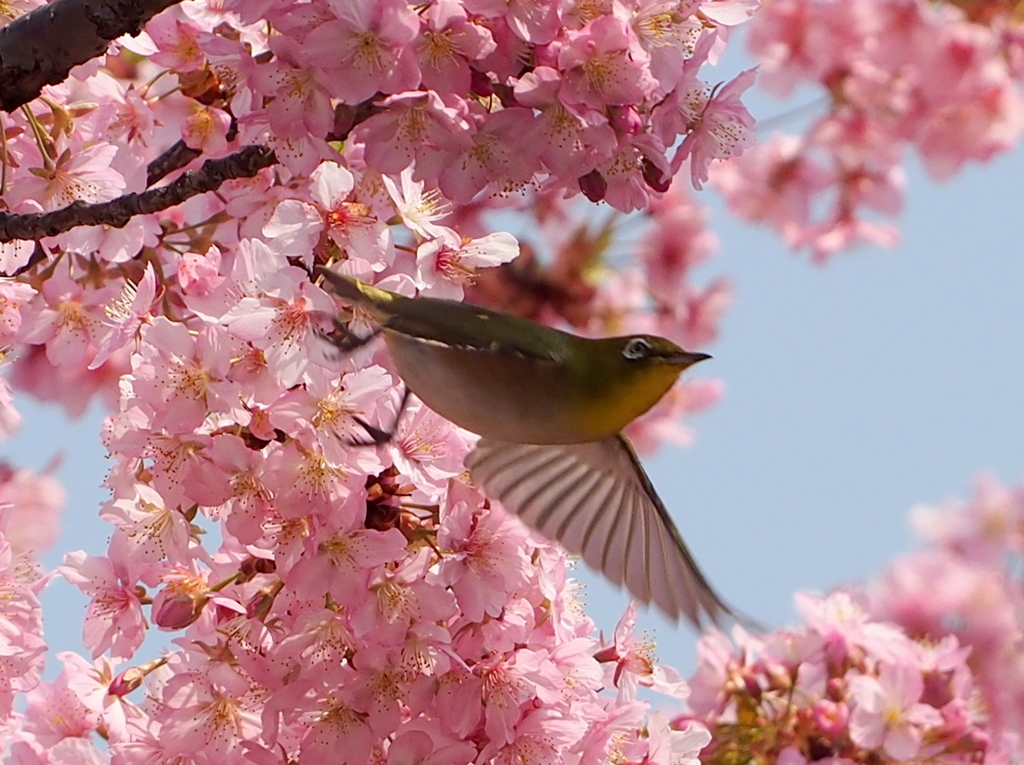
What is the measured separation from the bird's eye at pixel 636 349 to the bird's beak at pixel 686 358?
0.06 m

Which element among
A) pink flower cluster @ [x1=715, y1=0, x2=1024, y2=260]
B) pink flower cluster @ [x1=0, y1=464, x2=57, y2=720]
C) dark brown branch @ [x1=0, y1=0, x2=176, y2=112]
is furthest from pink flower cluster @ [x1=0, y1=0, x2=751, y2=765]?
pink flower cluster @ [x1=715, y1=0, x2=1024, y2=260]

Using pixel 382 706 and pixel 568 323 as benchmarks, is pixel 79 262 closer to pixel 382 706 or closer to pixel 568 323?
pixel 382 706

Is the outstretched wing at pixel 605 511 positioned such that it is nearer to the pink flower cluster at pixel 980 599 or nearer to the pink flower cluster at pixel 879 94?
the pink flower cluster at pixel 980 599

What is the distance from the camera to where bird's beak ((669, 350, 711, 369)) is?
2732mm

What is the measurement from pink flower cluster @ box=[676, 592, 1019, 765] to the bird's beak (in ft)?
4.70

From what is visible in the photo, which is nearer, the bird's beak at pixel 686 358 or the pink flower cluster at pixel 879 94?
the bird's beak at pixel 686 358

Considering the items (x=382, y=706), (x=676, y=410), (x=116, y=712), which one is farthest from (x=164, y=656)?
(x=676, y=410)

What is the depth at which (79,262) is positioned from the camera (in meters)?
3.28

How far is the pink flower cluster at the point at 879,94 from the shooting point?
6.89 m

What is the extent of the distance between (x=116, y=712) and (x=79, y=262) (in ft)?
3.46

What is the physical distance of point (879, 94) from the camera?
714cm

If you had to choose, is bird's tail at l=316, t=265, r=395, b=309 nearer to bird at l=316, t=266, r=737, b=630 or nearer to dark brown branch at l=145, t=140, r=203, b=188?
bird at l=316, t=266, r=737, b=630

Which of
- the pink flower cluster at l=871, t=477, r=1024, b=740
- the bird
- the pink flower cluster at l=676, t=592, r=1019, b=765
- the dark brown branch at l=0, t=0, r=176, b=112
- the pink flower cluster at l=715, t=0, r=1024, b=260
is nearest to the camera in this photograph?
the dark brown branch at l=0, t=0, r=176, b=112

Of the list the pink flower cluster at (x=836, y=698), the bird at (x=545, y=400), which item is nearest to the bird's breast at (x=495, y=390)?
the bird at (x=545, y=400)
